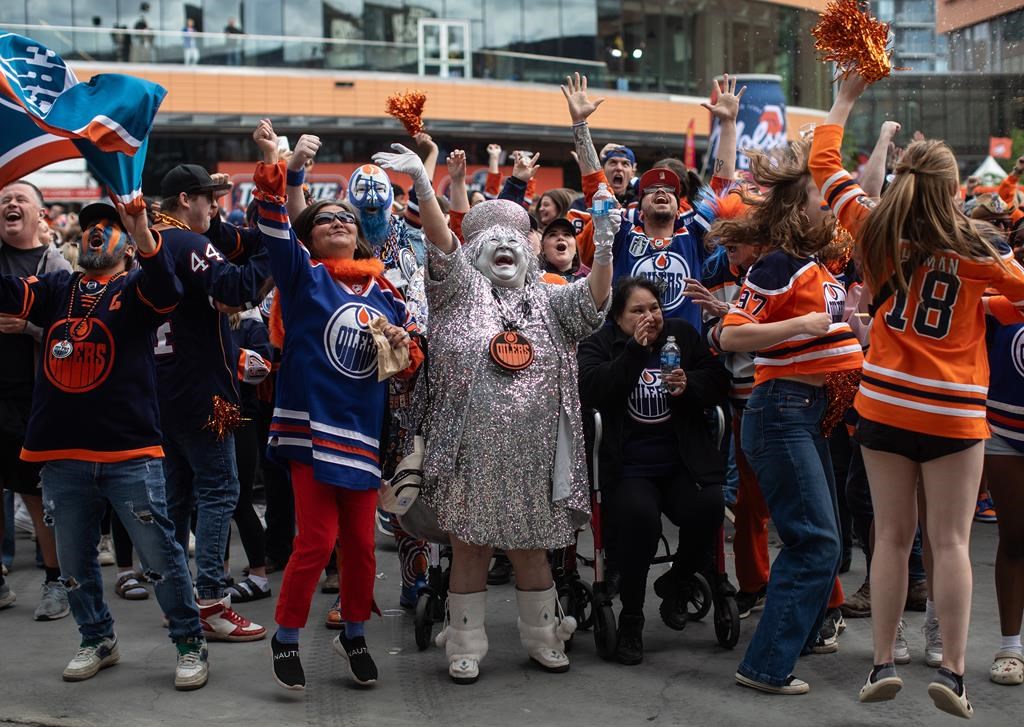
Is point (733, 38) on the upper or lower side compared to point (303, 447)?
upper

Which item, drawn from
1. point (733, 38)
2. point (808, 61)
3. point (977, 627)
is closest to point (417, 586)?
point (977, 627)

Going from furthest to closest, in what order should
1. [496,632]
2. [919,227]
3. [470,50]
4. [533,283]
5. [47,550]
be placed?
[470,50] < [47,550] < [496,632] < [533,283] < [919,227]

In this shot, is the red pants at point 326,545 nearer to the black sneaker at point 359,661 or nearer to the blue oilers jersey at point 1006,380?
the black sneaker at point 359,661

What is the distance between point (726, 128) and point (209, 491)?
3.47m

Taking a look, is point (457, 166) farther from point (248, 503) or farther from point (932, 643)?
point (932, 643)

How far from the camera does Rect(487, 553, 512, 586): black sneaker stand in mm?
7668

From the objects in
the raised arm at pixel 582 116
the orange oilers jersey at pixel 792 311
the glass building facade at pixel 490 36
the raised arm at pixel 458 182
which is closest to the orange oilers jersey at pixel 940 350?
the orange oilers jersey at pixel 792 311

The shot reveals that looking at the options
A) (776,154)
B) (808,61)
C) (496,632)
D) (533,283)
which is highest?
(808,61)

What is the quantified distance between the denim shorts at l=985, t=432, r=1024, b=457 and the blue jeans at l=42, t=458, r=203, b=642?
3622 mm

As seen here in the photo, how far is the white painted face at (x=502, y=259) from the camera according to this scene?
5.84 m

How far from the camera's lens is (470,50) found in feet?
124

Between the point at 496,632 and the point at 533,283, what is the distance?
6.17 feet

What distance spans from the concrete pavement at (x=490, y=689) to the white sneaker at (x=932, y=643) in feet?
0.18

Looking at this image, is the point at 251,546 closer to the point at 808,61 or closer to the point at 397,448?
the point at 397,448
